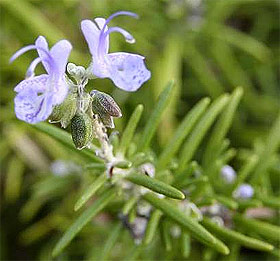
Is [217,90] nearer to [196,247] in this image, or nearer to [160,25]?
[160,25]

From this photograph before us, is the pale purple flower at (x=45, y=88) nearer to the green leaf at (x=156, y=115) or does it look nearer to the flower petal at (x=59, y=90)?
the flower petal at (x=59, y=90)

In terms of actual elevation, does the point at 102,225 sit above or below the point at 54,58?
below

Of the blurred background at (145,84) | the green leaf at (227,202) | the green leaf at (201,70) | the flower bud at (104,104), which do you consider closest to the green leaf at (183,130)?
the green leaf at (227,202)

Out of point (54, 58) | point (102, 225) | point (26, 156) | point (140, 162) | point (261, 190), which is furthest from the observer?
point (26, 156)

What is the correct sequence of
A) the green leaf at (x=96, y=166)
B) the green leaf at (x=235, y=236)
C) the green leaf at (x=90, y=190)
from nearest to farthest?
the green leaf at (x=90, y=190)
the green leaf at (x=96, y=166)
the green leaf at (x=235, y=236)

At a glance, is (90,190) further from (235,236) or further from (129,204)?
(235,236)

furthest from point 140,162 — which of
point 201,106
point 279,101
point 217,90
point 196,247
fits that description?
point 279,101
